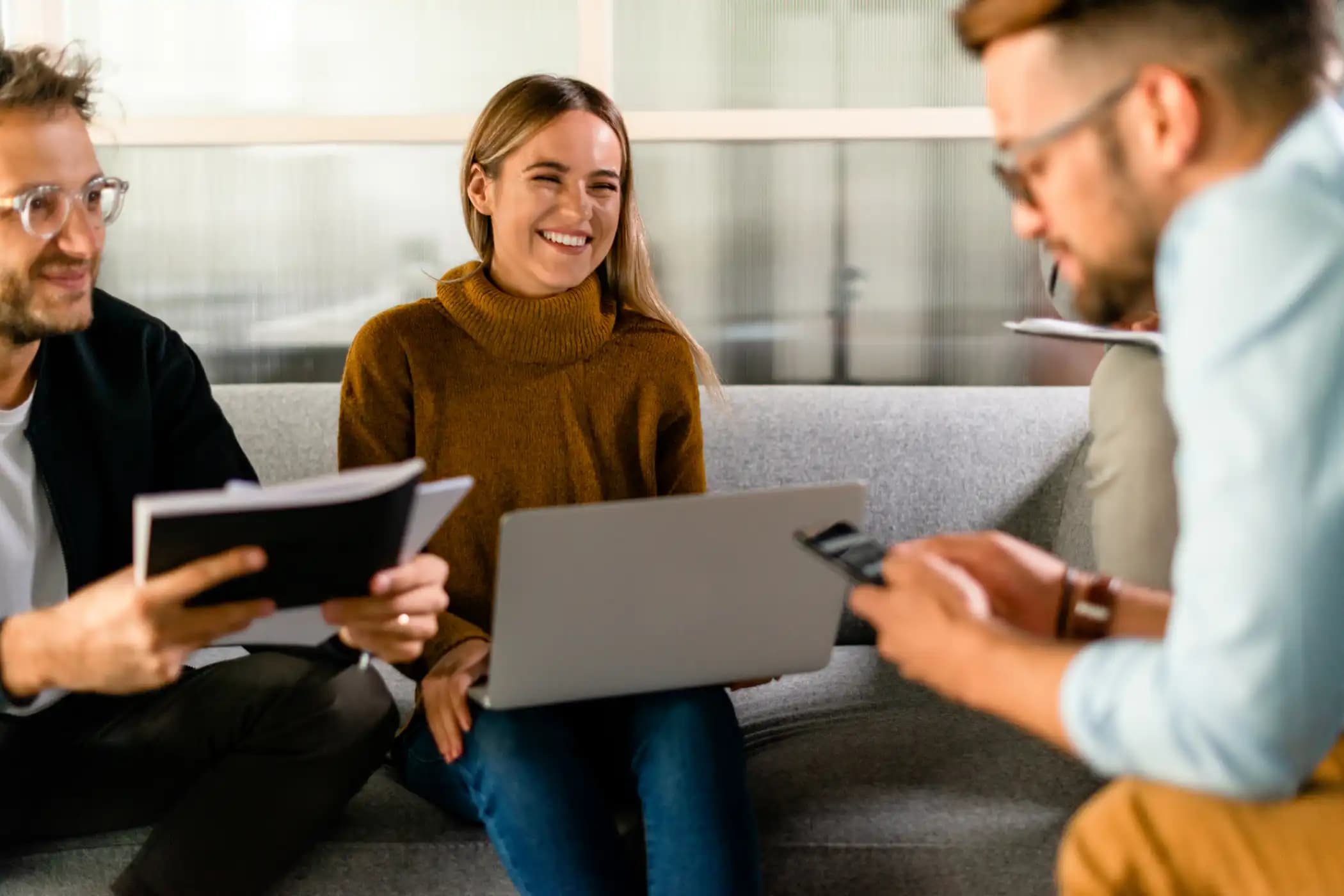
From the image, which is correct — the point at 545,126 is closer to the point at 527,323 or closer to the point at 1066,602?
the point at 527,323

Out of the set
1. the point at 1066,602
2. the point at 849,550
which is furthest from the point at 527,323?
the point at 1066,602

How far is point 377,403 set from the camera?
69.4 inches

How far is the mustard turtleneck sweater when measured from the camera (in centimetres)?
175

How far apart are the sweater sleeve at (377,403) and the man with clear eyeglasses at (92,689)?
0.17 m

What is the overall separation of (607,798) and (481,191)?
854 millimetres

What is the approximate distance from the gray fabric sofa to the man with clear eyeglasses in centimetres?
7

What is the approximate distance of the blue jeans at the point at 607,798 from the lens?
1.39 meters

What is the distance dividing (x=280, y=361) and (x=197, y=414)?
1.01m

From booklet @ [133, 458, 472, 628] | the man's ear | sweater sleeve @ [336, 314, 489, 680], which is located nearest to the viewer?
the man's ear

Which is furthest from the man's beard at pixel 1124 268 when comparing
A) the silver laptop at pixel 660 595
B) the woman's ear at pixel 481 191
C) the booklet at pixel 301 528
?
the woman's ear at pixel 481 191

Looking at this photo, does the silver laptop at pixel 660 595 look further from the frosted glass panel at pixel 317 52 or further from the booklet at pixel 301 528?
the frosted glass panel at pixel 317 52

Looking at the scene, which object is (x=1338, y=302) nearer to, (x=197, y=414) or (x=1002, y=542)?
(x=1002, y=542)

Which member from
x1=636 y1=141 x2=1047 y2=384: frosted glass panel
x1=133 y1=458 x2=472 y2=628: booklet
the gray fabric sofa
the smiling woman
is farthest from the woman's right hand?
x1=636 y1=141 x2=1047 y2=384: frosted glass panel

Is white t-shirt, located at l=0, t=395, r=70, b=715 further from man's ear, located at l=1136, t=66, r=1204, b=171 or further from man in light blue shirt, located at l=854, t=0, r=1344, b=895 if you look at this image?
man's ear, located at l=1136, t=66, r=1204, b=171
